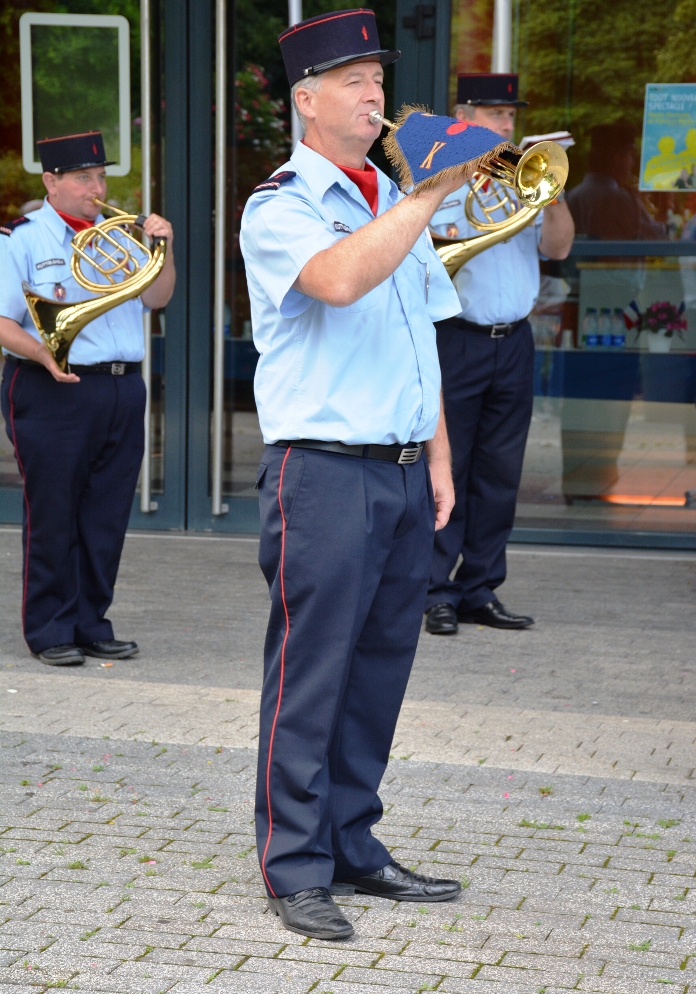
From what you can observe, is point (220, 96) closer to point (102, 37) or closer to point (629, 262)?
point (102, 37)

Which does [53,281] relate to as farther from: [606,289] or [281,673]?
[606,289]

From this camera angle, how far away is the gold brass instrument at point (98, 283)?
551 cm

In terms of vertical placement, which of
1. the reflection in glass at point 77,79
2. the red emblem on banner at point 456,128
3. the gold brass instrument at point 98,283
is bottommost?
the gold brass instrument at point 98,283

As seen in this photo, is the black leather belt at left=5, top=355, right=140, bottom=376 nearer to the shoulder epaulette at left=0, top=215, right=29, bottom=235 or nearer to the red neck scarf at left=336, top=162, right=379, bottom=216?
the shoulder epaulette at left=0, top=215, right=29, bottom=235

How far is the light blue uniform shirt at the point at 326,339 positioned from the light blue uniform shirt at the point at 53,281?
2440 millimetres

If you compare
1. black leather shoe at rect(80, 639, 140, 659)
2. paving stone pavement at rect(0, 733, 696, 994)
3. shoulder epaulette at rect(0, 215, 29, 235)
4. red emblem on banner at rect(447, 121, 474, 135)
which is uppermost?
red emblem on banner at rect(447, 121, 474, 135)

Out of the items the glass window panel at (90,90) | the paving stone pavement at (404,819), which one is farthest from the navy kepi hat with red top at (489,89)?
the glass window panel at (90,90)

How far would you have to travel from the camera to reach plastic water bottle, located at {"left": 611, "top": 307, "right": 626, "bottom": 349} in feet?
26.6

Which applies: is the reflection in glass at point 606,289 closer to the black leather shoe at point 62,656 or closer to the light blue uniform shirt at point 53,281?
the light blue uniform shirt at point 53,281

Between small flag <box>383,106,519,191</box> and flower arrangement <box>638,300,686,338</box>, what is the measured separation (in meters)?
5.18

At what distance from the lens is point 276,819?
3400 mm

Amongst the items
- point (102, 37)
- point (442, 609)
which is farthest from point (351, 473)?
point (102, 37)

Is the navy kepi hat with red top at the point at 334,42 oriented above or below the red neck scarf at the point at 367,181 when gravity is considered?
above

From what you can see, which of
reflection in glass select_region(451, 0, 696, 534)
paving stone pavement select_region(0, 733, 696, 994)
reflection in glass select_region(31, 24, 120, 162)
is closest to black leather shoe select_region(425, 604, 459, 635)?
paving stone pavement select_region(0, 733, 696, 994)
